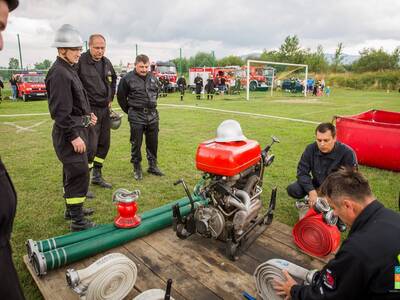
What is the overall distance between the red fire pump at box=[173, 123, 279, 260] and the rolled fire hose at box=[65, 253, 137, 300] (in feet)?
2.68

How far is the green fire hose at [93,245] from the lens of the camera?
8.65 ft

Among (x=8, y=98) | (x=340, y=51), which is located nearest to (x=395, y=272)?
(x=8, y=98)

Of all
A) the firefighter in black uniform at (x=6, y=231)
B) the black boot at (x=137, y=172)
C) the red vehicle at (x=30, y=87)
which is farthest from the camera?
the red vehicle at (x=30, y=87)

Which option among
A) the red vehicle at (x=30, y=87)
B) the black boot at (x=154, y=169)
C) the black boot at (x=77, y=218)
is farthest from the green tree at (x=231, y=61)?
the black boot at (x=77, y=218)

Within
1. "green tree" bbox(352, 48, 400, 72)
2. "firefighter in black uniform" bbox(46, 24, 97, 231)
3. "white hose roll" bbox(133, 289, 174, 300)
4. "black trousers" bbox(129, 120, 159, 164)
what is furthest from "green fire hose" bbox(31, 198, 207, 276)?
"green tree" bbox(352, 48, 400, 72)

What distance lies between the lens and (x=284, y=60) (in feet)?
167

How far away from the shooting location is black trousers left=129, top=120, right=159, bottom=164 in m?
5.06

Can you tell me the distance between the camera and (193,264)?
293cm

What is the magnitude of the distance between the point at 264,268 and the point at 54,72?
8.47 feet

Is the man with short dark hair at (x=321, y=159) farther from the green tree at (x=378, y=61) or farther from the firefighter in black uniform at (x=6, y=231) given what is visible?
the green tree at (x=378, y=61)

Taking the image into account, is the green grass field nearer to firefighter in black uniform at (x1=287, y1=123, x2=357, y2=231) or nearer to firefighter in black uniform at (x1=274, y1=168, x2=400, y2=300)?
firefighter in black uniform at (x1=287, y1=123, x2=357, y2=231)

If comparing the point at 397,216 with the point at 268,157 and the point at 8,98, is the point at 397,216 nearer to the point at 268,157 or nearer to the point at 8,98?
the point at 268,157

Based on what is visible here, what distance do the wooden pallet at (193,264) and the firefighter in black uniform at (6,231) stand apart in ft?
4.45

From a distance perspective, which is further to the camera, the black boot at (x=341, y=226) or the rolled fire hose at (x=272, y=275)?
the black boot at (x=341, y=226)
